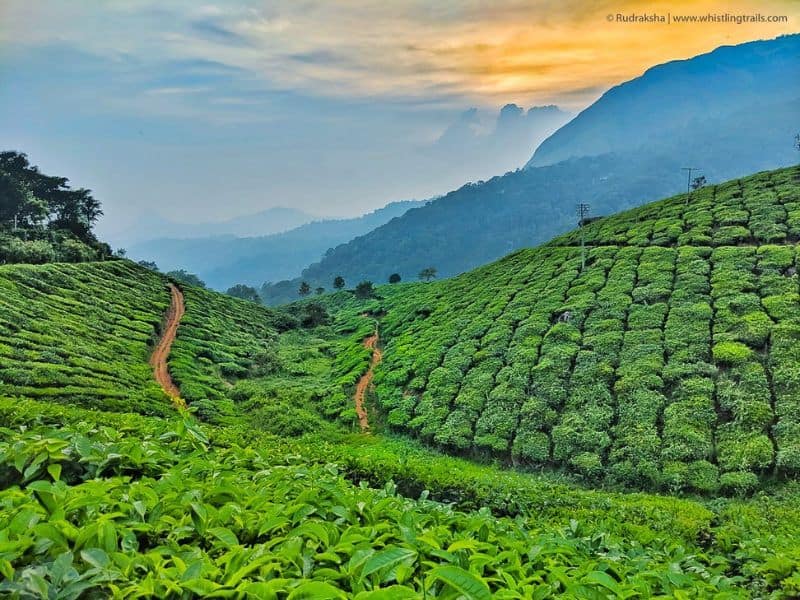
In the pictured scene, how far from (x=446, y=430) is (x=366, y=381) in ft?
33.6

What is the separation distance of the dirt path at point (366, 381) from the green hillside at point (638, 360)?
3.35ft

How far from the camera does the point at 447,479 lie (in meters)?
10.8

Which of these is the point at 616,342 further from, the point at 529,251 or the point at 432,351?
the point at 529,251

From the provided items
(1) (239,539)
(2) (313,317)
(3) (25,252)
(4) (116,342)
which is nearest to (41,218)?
(3) (25,252)

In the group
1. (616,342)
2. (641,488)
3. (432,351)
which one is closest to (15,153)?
(432,351)

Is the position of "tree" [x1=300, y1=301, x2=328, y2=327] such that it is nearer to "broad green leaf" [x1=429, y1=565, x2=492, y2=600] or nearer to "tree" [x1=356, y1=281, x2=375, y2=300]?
"tree" [x1=356, y1=281, x2=375, y2=300]

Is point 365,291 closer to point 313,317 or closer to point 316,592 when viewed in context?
point 313,317

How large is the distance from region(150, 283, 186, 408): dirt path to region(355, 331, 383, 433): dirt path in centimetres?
816

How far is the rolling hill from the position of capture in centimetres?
244

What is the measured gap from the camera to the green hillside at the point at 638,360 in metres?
15.9

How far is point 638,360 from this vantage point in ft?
67.1

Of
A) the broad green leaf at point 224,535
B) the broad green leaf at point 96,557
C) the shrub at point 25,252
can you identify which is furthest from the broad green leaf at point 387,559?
the shrub at point 25,252

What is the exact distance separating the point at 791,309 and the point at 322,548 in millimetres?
23821

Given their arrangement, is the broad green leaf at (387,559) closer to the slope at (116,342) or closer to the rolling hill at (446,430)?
the rolling hill at (446,430)
